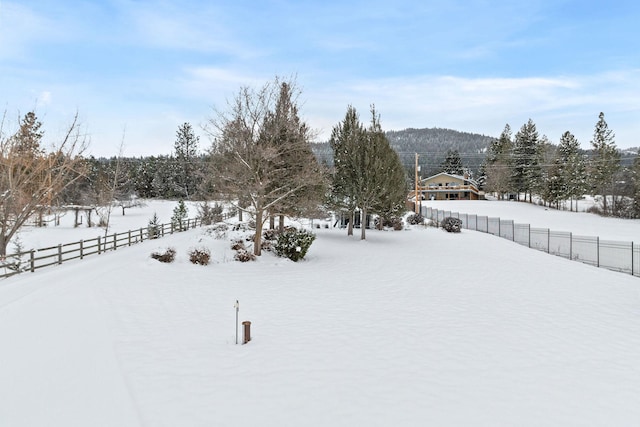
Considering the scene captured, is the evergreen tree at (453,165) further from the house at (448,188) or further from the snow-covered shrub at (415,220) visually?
the snow-covered shrub at (415,220)

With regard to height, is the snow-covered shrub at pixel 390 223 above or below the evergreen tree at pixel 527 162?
below

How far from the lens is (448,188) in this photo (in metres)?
81.2

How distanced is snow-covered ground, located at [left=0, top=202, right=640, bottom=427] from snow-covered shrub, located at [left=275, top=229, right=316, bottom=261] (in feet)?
10.9

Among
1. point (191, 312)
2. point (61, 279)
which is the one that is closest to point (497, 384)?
point (191, 312)

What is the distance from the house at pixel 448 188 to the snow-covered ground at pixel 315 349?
219 feet

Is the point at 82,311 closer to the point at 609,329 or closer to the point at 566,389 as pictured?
the point at 566,389

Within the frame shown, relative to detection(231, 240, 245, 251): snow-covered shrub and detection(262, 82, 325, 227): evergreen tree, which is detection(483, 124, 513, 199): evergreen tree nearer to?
detection(262, 82, 325, 227): evergreen tree

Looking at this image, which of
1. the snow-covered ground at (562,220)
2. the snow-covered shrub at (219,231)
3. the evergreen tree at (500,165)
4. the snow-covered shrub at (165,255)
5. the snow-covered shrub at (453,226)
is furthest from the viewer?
the evergreen tree at (500,165)

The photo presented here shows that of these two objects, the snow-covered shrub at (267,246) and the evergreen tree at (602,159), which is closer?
the snow-covered shrub at (267,246)

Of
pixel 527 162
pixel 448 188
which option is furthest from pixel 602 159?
pixel 448 188

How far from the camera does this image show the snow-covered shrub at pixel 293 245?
19.5 metres

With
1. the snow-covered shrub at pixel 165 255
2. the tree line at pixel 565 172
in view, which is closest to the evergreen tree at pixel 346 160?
the snow-covered shrub at pixel 165 255

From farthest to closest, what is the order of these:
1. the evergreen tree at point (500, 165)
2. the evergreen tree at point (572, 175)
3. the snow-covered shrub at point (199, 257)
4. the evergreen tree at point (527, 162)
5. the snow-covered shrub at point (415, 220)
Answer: the evergreen tree at point (500, 165) < the evergreen tree at point (527, 162) < the evergreen tree at point (572, 175) < the snow-covered shrub at point (415, 220) < the snow-covered shrub at point (199, 257)

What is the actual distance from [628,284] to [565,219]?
38.9 metres
